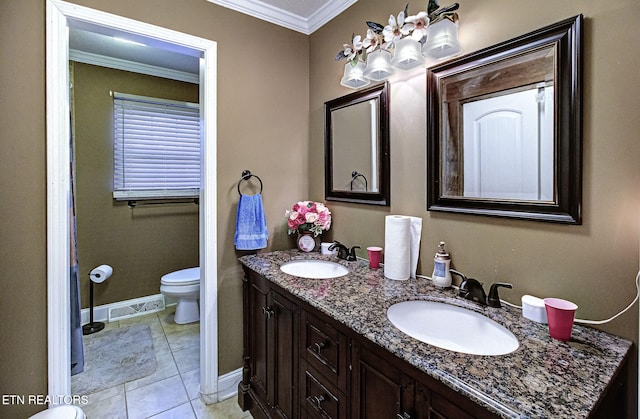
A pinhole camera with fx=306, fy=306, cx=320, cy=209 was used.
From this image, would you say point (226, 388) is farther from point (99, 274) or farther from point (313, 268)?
point (99, 274)

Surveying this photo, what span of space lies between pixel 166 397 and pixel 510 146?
7.68 ft

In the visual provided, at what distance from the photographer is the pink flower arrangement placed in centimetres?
200

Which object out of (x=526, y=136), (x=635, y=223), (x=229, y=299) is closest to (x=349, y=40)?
(x=526, y=136)

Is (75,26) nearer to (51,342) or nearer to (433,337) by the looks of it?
(51,342)

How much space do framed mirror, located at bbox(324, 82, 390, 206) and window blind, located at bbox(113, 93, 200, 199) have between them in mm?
1874

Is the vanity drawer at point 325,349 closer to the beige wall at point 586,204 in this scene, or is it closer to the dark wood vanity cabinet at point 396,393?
the dark wood vanity cabinet at point 396,393

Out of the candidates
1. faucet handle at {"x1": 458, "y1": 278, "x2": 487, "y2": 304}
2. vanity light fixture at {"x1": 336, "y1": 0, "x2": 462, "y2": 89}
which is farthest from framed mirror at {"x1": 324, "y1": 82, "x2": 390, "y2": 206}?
faucet handle at {"x1": 458, "y1": 278, "x2": 487, "y2": 304}

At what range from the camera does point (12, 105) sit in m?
1.38

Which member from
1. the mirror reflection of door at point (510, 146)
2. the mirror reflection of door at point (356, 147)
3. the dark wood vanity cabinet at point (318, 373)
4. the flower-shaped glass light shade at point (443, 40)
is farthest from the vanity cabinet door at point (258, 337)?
the flower-shaped glass light shade at point (443, 40)

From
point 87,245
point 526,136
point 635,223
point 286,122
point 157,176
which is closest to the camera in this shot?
point 635,223

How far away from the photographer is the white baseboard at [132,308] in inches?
112

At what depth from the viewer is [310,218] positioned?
6.52ft

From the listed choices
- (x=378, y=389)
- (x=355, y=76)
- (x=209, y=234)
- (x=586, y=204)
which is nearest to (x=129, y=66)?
(x=209, y=234)

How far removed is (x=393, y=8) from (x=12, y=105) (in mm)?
1884
